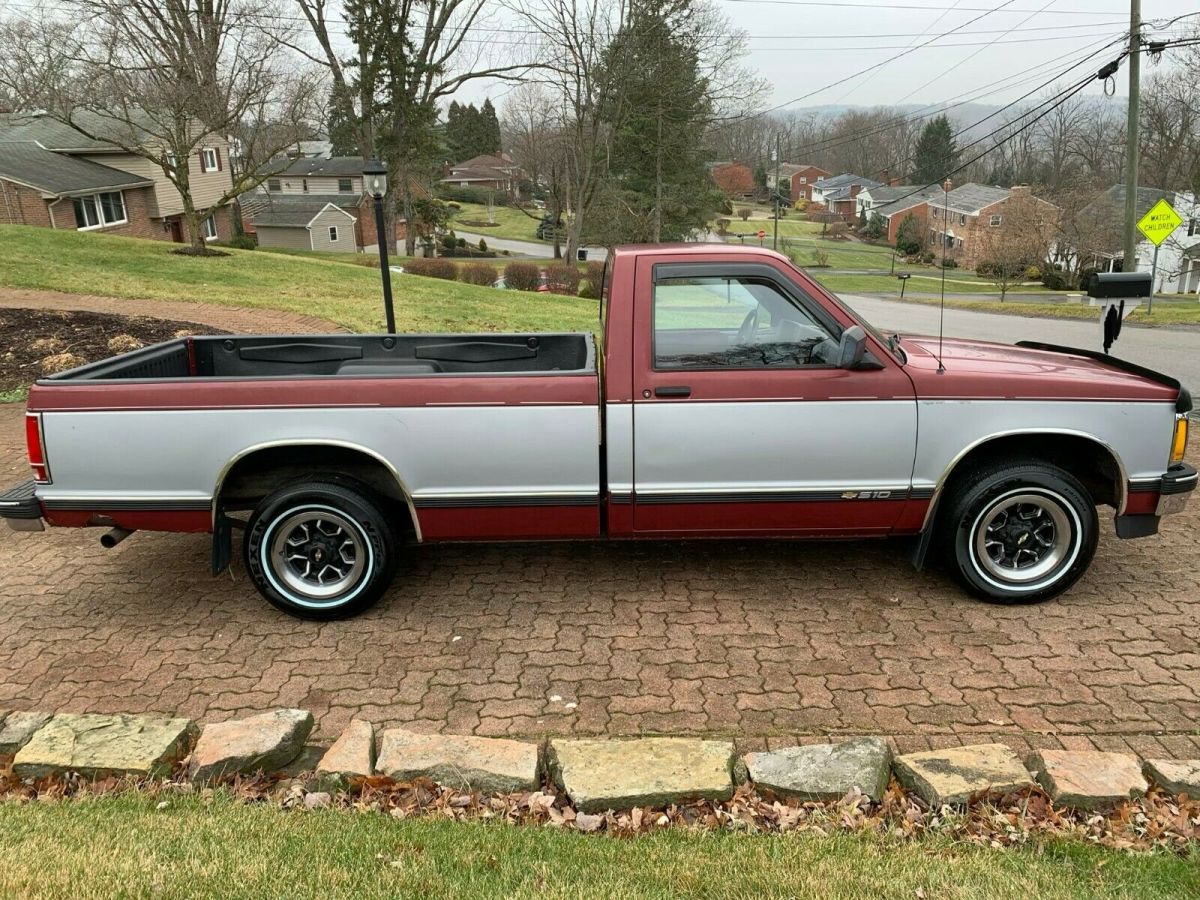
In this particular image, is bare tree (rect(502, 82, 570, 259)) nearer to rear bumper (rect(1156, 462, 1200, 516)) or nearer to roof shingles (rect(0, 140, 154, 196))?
roof shingles (rect(0, 140, 154, 196))

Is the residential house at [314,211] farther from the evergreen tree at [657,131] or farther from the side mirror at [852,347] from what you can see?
the side mirror at [852,347]

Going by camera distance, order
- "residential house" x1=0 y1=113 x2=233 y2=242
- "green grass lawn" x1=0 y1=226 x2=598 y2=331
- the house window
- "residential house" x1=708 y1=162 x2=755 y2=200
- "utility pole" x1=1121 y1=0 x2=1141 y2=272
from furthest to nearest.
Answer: "residential house" x1=708 y1=162 x2=755 y2=200
the house window
"residential house" x1=0 y1=113 x2=233 y2=242
"utility pole" x1=1121 y1=0 x2=1141 y2=272
"green grass lawn" x1=0 y1=226 x2=598 y2=331

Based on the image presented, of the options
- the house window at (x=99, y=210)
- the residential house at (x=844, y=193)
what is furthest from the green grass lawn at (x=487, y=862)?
the residential house at (x=844, y=193)

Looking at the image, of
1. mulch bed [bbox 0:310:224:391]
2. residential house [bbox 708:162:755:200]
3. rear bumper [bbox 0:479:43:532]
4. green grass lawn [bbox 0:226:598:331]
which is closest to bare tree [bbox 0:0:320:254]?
green grass lawn [bbox 0:226:598:331]

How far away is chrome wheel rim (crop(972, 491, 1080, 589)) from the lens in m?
4.54

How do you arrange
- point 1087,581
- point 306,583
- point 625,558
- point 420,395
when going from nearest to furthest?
point 420,395, point 306,583, point 1087,581, point 625,558

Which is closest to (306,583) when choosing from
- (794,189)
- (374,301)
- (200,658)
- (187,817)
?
→ (200,658)

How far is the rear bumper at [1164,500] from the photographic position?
447 centimetres

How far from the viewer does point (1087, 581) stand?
499cm

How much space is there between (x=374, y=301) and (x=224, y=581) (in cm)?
1583

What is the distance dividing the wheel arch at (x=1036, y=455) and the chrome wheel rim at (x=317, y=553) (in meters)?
3.00

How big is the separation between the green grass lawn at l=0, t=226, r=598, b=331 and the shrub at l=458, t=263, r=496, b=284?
4997mm

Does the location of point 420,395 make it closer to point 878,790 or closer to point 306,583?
point 306,583

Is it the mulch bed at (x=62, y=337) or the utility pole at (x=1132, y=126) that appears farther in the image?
the utility pole at (x=1132, y=126)
